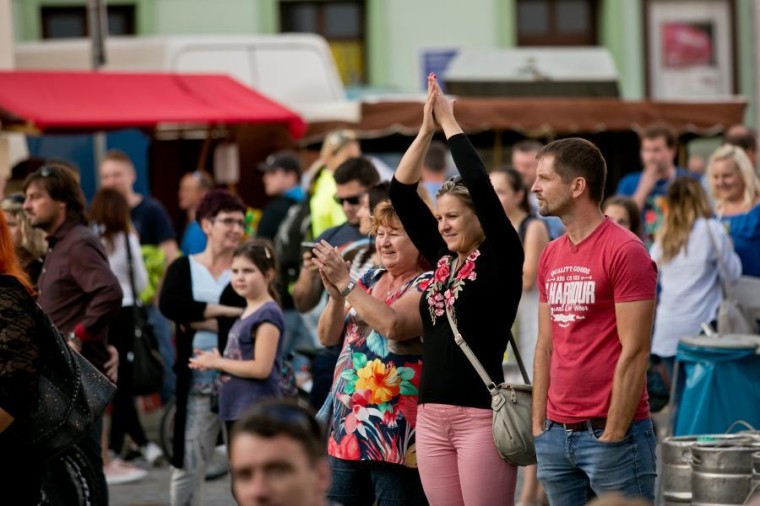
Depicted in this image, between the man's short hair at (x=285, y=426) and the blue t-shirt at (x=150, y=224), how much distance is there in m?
8.84

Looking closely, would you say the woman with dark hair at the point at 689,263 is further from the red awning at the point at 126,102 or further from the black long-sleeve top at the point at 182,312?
the red awning at the point at 126,102

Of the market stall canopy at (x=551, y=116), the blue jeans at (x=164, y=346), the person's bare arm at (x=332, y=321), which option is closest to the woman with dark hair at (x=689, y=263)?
the person's bare arm at (x=332, y=321)

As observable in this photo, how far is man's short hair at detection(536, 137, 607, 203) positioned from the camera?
6430 mm

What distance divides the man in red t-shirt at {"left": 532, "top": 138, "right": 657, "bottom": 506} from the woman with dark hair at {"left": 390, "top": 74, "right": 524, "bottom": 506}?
0.18 m

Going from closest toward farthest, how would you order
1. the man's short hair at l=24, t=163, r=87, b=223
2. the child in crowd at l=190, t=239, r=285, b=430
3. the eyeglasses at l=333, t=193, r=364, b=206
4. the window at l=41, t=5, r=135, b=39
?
the child in crowd at l=190, t=239, r=285, b=430
the man's short hair at l=24, t=163, r=87, b=223
the eyeglasses at l=333, t=193, r=364, b=206
the window at l=41, t=5, r=135, b=39

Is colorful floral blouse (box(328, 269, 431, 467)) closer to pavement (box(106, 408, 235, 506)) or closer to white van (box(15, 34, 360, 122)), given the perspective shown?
pavement (box(106, 408, 235, 506))

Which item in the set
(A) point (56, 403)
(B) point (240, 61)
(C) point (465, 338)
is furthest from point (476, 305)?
(B) point (240, 61)

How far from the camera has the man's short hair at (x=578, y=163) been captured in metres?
6.43

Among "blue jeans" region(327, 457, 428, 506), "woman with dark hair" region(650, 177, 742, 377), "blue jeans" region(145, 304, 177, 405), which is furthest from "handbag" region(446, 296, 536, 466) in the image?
"blue jeans" region(145, 304, 177, 405)

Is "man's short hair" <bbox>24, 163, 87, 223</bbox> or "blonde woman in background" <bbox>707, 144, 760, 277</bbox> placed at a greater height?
"man's short hair" <bbox>24, 163, 87, 223</bbox>

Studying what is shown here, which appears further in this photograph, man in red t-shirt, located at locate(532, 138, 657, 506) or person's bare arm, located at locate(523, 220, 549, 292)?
person's bare arm, located at locate(523, 220, 549, 292)

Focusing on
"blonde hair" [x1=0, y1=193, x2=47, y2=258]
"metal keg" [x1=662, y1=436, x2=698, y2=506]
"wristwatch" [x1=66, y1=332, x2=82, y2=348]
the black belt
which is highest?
"blonde hair" [x1=0, y1=193, x2=47, y2=258]

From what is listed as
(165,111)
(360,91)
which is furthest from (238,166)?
(360,91)

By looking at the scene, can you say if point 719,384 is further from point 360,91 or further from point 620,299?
point 360,91
